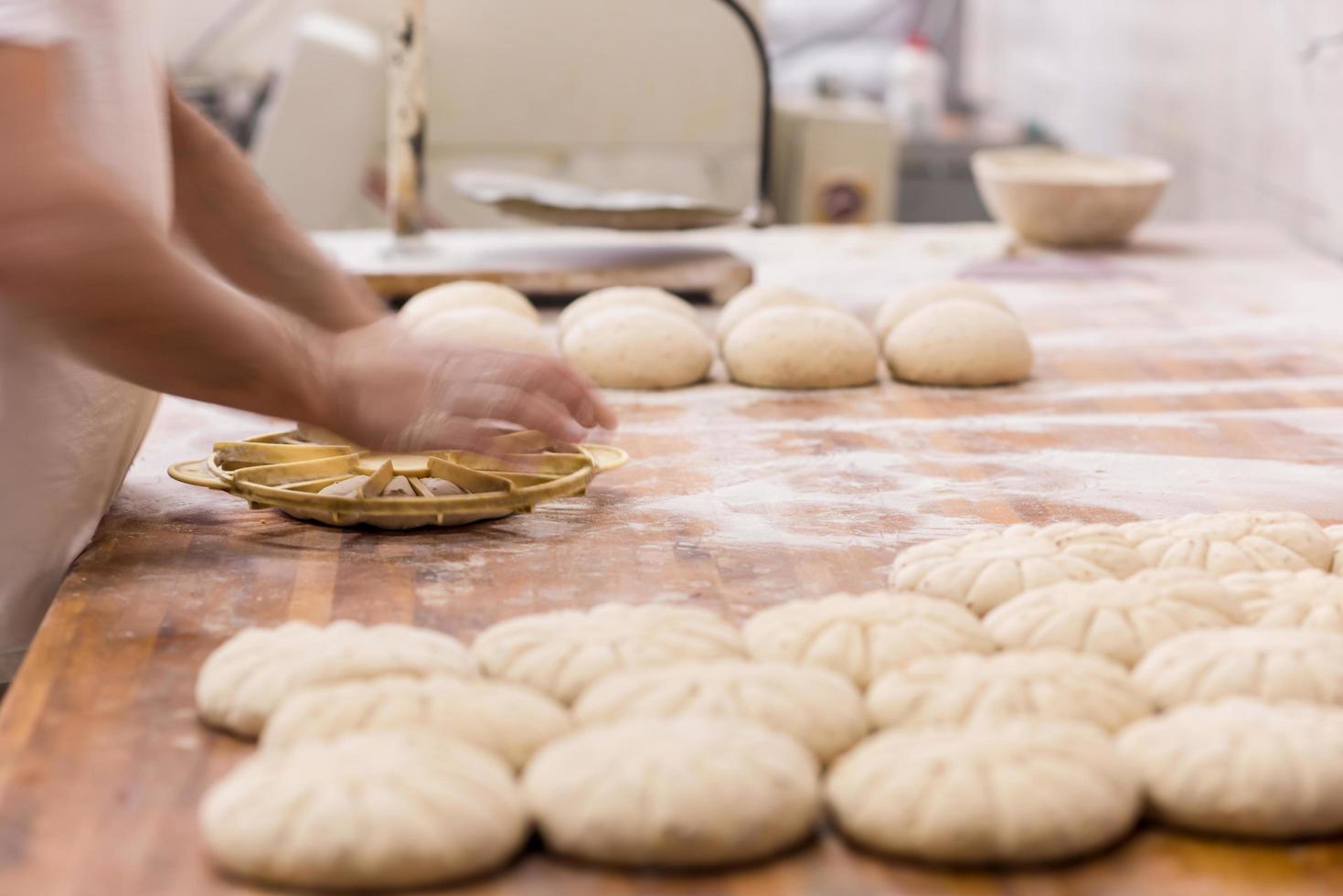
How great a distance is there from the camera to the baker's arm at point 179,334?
133 cm

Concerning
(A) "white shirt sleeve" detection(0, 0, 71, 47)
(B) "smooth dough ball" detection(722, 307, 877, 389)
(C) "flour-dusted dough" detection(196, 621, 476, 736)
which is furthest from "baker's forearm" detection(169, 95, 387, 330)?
(B) "smooth dough ball" detection(722, 307, 877, 389)

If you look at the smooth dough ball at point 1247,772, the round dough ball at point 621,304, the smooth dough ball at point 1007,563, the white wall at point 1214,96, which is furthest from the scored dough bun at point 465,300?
the white wall at point 1214,96

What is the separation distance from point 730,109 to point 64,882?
4127 mm

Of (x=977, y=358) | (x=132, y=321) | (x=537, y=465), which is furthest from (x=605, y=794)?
(x=977, y=358)

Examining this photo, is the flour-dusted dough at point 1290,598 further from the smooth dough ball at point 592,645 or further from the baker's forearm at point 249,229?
the baker's forearm at point 249,229

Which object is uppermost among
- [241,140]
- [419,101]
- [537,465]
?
[419,101]

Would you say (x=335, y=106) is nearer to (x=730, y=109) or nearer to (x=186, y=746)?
(x=730, y=109)

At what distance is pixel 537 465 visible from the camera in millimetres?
1961

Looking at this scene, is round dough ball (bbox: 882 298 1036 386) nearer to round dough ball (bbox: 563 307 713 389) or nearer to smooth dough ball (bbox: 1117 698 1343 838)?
round dough ball (bbox: 563 307 713 389)

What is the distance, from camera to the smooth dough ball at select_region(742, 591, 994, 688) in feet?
4.53

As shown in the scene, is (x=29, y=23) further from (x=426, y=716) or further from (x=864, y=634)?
(x=864, y=634)

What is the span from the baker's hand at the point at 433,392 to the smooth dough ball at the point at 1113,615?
541mm

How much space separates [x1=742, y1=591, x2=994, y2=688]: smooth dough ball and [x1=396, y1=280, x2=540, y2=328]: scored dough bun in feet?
4.74

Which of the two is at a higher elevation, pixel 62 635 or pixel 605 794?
pixel 605 794
